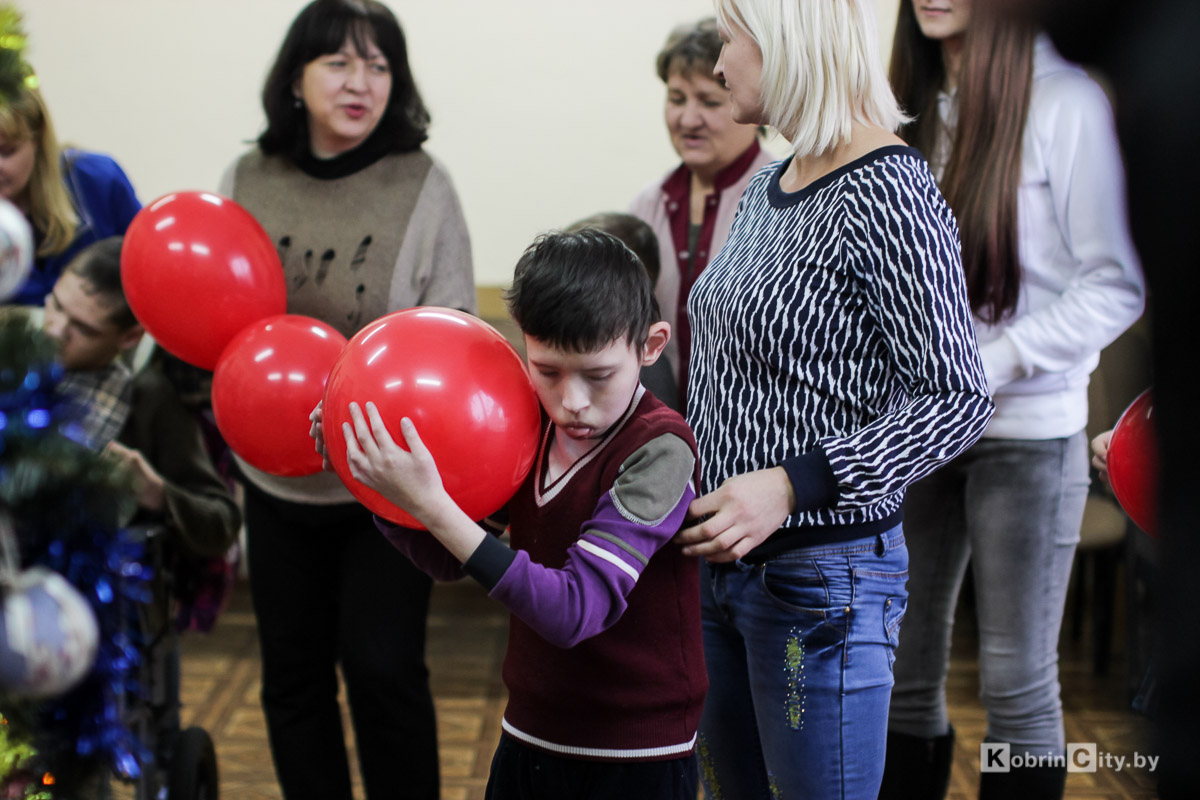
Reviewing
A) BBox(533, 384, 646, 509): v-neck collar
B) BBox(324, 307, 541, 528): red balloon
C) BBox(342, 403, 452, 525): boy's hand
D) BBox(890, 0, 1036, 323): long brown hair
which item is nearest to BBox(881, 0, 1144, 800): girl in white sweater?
BBox(890, 0, 1036, 323): long brown hair

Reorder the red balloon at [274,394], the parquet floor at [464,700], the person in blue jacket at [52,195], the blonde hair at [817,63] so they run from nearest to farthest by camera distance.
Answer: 1. the blonde hair at [817,63]
2. the red balloon at [274,394]
3. the person in blue jacket at [52,195]
4. the parquet floor at [464,700]

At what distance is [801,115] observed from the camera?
3.65ft

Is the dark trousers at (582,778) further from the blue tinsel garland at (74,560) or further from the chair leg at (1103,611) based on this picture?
the chair leg at (1103,611)

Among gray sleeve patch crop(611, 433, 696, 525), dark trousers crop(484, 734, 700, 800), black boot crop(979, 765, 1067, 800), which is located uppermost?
gray sleeve patch crop(611, 433, 696, 525)

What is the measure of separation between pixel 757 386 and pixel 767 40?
35 cm

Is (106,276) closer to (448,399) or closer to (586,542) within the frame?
(448,399)

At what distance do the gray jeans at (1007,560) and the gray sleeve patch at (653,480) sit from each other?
0.67 meters

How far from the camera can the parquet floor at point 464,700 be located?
223 centimetres

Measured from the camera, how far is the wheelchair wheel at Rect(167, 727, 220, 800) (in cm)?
166

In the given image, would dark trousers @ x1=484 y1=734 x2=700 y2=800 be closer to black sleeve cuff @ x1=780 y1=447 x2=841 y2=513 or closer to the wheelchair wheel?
black sleeve cuff @ x1=780 y1=447 x2=841 y2=513

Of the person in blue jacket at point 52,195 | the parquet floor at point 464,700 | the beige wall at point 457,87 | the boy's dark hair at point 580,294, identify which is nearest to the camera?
the boy's dark hair at point 580,294

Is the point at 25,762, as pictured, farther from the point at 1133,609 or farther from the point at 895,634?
the point at 1133,609

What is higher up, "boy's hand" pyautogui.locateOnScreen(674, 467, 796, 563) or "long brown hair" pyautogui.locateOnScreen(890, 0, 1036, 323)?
"long brown hair" pyautogui.locateOnScreen(890, 0, 1036, 323)

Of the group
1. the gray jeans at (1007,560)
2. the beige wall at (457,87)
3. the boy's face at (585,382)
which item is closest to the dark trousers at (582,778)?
the boy's face at (585,382)
